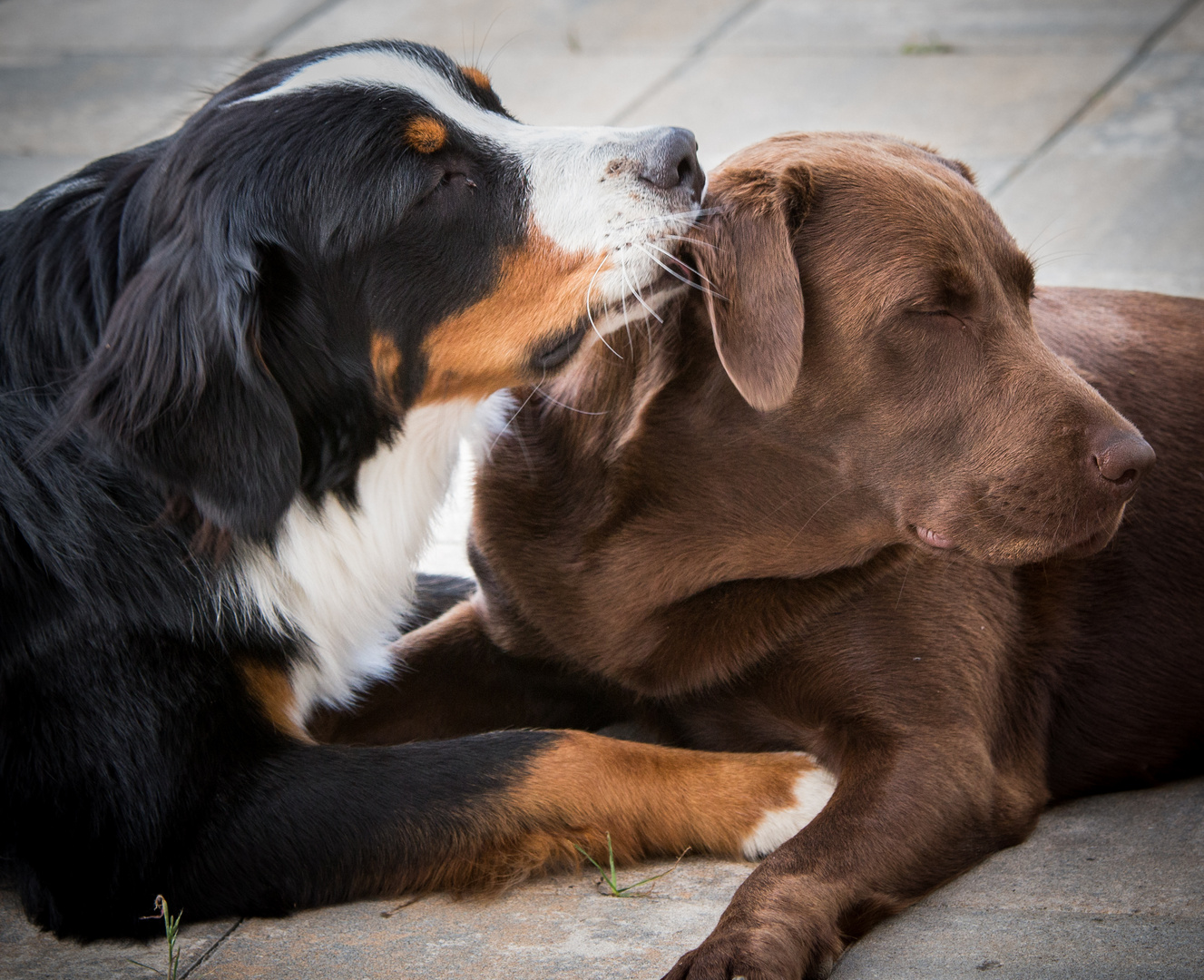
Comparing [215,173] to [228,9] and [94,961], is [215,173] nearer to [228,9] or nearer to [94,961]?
[94,961]

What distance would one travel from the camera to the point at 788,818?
2.75m

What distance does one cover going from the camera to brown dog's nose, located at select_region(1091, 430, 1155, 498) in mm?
2531

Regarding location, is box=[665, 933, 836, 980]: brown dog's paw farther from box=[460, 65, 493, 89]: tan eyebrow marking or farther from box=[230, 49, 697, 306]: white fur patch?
box=[460, 65, 493, 89]: tan eyebrow marking

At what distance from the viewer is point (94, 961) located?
2557 mm

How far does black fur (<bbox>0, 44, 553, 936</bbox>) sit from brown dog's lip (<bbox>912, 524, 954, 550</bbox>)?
897 millimetres

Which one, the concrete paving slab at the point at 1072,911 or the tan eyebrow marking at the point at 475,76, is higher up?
the tan eyebrow marking at the point at 475,76

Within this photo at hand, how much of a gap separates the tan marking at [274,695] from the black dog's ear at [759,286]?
118 cm

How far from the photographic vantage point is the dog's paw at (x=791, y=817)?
9.02 ft

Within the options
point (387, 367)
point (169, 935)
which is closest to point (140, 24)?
point (387, 367)

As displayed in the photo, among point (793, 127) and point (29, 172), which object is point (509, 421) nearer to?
point (793, 127)

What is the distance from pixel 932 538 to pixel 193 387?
1.50m

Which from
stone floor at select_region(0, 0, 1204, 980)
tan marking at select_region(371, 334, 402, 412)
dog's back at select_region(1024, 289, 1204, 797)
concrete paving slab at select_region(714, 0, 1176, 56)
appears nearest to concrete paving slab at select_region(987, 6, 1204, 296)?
stone floor at select_region(0, 0, 1204, 980)

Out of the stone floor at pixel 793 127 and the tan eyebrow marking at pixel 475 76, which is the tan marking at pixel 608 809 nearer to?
the stone floor at pixel 793 127

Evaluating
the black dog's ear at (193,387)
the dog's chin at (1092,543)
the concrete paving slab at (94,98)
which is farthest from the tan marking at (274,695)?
the concrete paving slab at (94,98)
